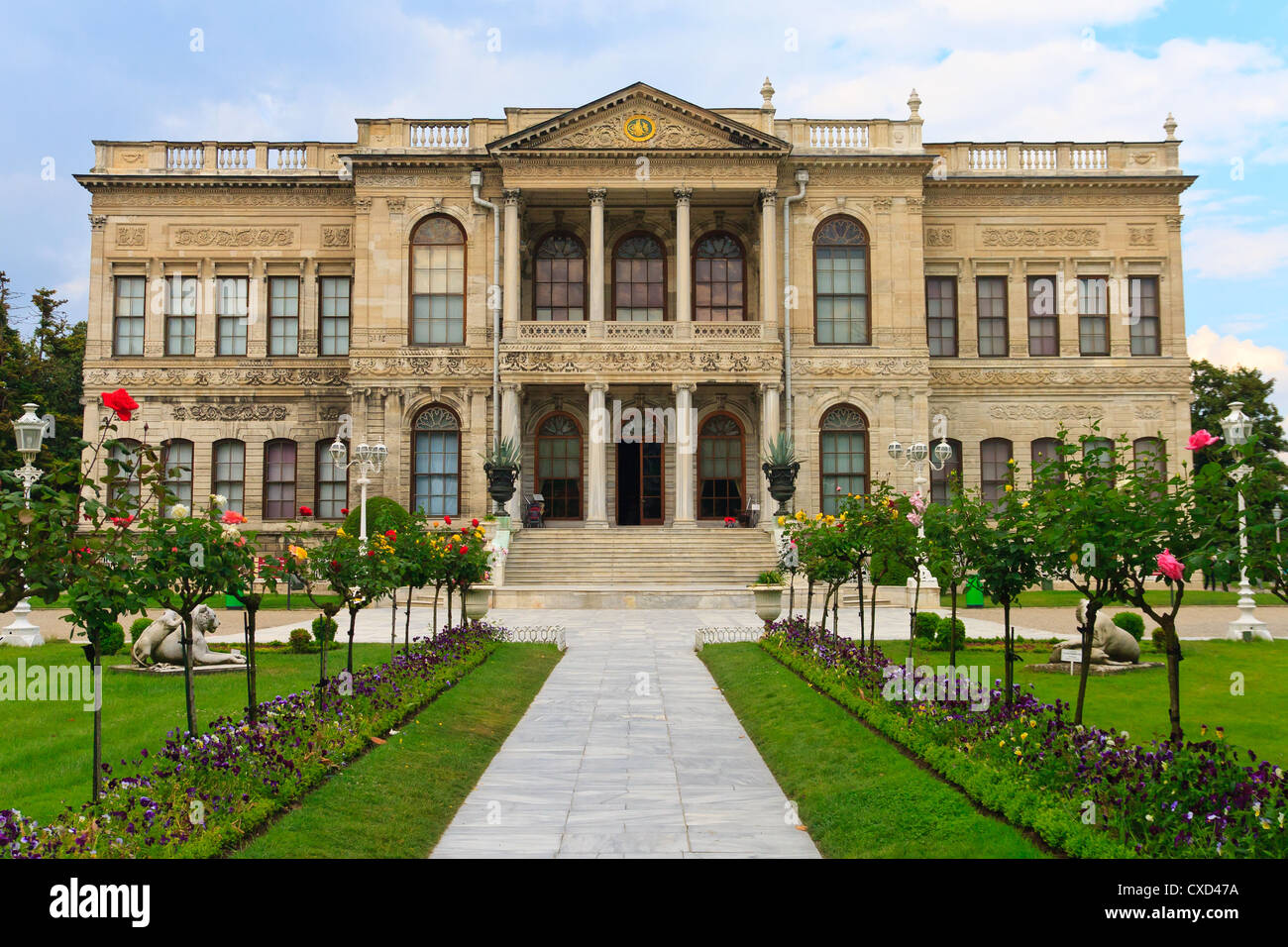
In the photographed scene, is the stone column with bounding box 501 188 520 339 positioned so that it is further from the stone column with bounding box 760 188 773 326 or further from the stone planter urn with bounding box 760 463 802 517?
the stone planter urn with bounding box 760 463 802 517

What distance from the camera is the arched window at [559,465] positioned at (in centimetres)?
3631

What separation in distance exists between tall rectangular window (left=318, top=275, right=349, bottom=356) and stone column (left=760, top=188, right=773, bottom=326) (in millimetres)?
15071

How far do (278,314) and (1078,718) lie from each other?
112ft

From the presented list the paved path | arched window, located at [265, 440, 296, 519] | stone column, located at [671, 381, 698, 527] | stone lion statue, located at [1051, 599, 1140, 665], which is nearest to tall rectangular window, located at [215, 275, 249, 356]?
arched window, located at [265, 440, 296, 519]

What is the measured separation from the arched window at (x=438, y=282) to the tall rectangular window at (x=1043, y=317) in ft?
67.3

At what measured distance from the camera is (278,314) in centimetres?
3738

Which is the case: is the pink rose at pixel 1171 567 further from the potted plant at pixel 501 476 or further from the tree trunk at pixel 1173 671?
the potted plant at pixel 501 476

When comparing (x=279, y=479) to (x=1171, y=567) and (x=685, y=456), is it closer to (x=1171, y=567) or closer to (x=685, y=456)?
(x=685, y=456)

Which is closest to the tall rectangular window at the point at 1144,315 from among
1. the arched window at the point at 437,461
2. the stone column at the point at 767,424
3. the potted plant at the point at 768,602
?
the stone column at the point at 767,424

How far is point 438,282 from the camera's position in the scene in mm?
35500

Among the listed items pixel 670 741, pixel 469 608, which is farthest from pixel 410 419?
pixel 670 741

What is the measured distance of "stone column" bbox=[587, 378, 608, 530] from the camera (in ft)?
108

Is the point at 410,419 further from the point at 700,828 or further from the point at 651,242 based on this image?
the point at 700,828
